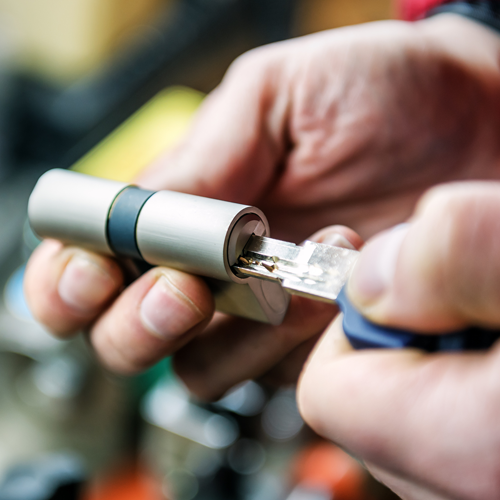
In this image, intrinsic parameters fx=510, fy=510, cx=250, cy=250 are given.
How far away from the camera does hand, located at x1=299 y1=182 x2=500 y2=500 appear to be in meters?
0.25

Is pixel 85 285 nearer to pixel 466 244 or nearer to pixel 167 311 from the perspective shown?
pixel 167 311

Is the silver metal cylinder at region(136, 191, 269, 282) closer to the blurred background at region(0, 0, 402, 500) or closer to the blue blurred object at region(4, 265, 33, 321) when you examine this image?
the blurred background at region(0, 0, 402, 500)

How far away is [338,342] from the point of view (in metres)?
0.34

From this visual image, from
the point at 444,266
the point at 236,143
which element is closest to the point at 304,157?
the point at 236,143

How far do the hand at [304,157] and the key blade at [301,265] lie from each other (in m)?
0.13

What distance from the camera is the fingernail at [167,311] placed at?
0.44 m

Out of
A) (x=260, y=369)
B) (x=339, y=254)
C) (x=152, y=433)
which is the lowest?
(x=152, y=433)

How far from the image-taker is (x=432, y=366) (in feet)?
0.91

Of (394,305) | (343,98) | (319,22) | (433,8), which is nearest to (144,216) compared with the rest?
(394,305)

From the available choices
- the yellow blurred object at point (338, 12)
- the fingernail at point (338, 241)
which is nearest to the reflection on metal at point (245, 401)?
the fingernail at point (338, 241)

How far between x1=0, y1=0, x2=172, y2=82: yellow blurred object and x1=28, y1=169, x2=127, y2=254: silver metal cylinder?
904 millimetres

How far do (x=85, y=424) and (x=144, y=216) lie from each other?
60 cm

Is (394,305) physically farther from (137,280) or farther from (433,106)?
(433,106)

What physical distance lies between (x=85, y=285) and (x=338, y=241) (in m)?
0.25
